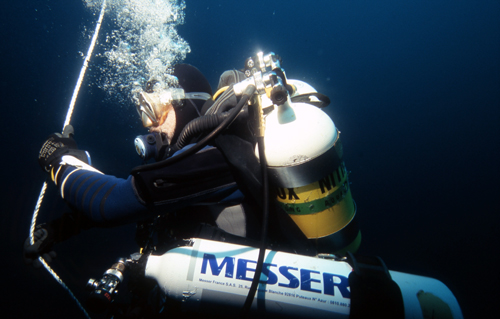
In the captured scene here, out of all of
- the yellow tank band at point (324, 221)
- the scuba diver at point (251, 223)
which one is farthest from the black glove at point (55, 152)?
the yellow tank band at point (324, 221)

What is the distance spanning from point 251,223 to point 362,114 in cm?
2323

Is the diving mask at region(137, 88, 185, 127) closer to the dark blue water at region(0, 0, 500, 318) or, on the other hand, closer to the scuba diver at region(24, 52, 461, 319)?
the scuba diver at region(24, 52, 461, 319)

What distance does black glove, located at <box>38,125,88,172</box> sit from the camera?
1.58 meters

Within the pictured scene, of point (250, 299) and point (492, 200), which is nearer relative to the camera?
point (250, 299)

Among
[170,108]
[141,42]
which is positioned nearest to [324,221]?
[170,108]

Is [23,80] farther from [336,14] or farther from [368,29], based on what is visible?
[368,29]

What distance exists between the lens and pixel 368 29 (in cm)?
2478

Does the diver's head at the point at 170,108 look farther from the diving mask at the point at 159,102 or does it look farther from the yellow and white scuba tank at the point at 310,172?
the yellow and white scuba tank at the point at 310,172

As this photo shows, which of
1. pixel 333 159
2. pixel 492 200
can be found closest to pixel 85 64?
pixel 333 159

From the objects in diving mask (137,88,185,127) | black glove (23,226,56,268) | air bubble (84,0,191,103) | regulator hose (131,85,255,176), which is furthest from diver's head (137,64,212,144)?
air bubble (84,0,191,103)

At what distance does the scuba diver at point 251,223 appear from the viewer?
0.90 metres

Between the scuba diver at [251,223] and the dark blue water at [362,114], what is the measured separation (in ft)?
31.2

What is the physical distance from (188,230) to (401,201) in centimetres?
1843

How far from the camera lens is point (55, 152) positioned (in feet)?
5.33
